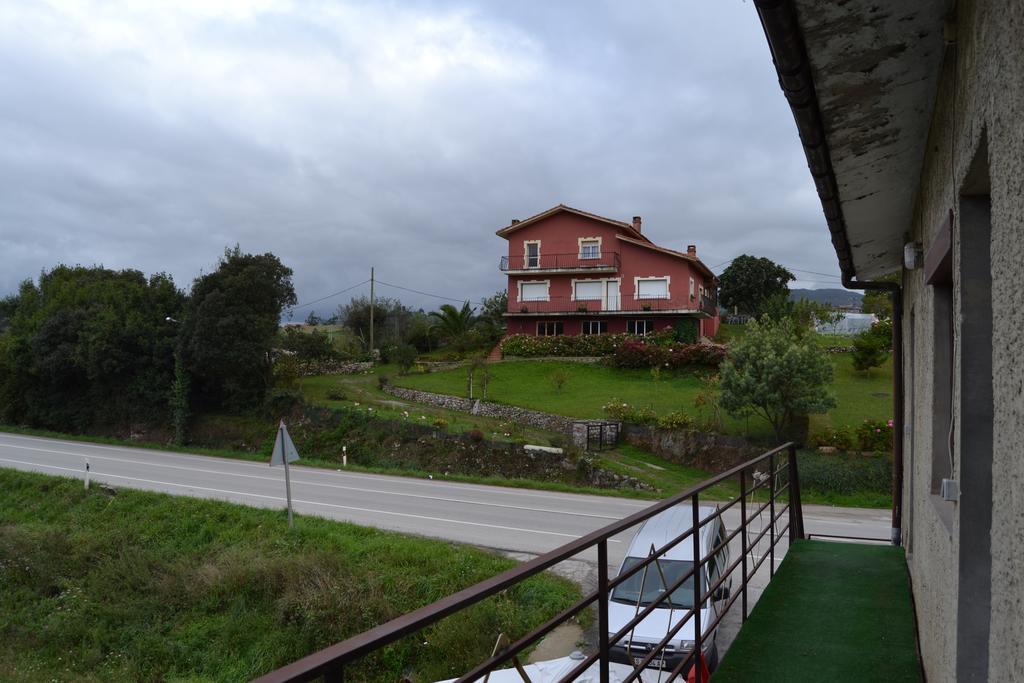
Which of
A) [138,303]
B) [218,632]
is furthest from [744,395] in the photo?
[138,303]

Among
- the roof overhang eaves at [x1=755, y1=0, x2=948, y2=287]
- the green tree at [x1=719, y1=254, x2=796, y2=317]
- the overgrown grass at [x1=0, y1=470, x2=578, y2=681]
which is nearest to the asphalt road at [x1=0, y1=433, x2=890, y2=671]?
the overgrown grass at [x1=0, y1=470, x2=578, y2=681]

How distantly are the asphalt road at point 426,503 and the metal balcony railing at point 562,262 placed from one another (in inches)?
791

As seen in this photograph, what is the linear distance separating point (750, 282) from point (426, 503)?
44.2m

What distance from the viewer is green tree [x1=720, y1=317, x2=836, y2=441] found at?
20.6m

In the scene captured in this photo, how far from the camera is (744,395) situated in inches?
830

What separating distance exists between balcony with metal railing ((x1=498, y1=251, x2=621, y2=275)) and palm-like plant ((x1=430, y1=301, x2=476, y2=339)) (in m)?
6.57

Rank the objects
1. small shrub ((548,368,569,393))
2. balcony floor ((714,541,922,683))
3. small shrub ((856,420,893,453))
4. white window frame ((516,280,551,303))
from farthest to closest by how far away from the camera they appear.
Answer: white window frame ((516,280,551,303)), small shrub ((548,368,569,393)), small shrub ((856,420,893,453)), balcony floor ((714,541,922,683))

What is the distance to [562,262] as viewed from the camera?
41.4 meters

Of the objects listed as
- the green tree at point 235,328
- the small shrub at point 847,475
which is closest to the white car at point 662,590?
the small shrub at point 847,475

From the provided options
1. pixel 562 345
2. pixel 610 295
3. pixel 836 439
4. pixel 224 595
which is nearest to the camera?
pixel 224 595

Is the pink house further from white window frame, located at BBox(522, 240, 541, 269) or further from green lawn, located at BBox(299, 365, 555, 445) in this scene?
green lawn, located at BBox(299, 365, 555, 445)

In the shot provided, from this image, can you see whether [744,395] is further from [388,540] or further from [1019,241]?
[1019,241]

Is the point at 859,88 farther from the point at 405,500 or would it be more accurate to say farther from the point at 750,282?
the point at 750,282

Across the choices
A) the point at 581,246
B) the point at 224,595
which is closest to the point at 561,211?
the point at 581,246
